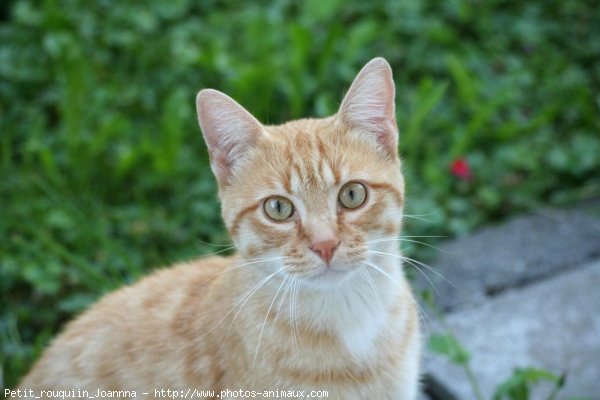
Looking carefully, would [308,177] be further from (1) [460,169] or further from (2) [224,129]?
(1) [460,169]

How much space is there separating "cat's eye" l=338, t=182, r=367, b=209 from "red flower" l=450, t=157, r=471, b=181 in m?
1.77

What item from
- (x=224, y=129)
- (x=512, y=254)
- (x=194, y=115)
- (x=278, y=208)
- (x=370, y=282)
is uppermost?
(x=194, y=115)

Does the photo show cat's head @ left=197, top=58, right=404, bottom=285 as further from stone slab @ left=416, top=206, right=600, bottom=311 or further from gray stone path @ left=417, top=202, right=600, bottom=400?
stone slab @ left=416, top=206, right=600, bottom=311

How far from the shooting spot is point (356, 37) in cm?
471

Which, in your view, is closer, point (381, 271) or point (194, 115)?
point (381, 271)

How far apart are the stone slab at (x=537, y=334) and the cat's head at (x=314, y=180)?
1.02m

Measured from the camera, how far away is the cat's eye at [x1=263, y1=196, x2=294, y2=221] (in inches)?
97.4

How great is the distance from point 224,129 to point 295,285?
535 mm

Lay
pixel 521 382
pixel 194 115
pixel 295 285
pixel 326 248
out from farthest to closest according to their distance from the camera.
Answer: pixel 194 115 → pixel 521 382 → pixel 295 285 → pixel 326 248

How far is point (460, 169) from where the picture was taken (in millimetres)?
4160

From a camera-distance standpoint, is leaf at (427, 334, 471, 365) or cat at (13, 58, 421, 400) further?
leaf at (427, 334, 471, 365)

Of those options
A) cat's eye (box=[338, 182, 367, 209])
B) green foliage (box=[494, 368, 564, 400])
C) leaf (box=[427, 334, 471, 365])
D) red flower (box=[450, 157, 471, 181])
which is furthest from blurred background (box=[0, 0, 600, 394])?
cat's eye (box=[338, 182, 367, 209])

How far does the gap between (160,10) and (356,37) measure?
124 centimetres

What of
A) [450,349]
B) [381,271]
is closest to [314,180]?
[381,271]
